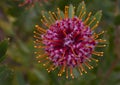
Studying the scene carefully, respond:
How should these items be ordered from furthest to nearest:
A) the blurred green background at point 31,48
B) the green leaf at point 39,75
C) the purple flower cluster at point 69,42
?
the green leaf at point 39,75, the blurred green background at point 31,48, the purple flower cluster at point 69,42

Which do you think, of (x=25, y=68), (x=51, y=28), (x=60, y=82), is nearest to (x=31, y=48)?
(x=25, y=68)

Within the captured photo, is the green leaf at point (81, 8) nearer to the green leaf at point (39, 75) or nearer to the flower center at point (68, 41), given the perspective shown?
the flower center at point (68, 41)

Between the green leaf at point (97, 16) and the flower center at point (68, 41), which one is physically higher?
the green leaf at point (97, 16)

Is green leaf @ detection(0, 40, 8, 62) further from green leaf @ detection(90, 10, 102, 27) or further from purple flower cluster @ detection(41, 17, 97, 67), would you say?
green leaf @ detection(90, 10, 102, 27)

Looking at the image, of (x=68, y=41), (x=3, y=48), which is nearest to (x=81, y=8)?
(x=68, y=41)

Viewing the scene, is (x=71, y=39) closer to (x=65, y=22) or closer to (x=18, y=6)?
(x=65, y=22)

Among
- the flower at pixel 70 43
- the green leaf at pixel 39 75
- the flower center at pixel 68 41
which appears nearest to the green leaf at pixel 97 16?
the flower at pixel 70 43

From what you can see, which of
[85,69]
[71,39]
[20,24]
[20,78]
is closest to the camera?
[71,39]

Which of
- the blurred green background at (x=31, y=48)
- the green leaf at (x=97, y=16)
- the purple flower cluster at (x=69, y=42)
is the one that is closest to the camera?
the purple flower cluster at (x=69, y=42)
